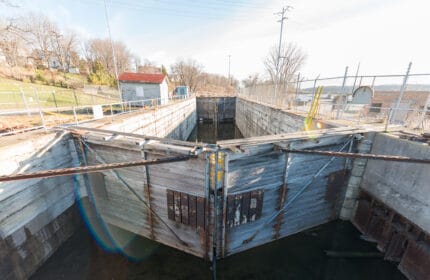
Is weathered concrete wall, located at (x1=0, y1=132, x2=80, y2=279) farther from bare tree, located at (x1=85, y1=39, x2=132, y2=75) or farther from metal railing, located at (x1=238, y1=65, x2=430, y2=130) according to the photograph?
bare tree, located at (x1=85, y1=39, x2=132, y2=75)

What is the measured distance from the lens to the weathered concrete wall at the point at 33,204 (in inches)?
200

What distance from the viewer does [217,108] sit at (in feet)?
116

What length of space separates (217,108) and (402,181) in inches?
1219

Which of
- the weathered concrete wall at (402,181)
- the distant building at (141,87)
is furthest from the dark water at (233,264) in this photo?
the distant building at (141,87)

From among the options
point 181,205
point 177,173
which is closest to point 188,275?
point 181,205

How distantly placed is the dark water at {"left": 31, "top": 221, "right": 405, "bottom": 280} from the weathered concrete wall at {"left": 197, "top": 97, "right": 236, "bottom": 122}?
3030cm

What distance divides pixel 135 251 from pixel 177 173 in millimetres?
3938

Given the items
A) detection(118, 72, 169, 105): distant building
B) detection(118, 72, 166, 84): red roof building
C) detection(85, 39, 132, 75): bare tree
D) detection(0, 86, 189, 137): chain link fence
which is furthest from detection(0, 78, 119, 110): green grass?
→ detection(85, 39, 132, 75): bare tree

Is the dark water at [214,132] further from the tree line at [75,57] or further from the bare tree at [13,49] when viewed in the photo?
the bare tree at [13,49]

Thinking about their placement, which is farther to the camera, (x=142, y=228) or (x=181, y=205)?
(x=142, y=228)

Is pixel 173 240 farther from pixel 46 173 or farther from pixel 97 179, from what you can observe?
pixel 46 173

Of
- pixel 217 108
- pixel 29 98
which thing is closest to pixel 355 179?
pixel 217 108

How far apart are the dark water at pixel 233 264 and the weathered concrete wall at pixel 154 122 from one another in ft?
18.0

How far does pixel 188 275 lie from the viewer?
19.7 ft
